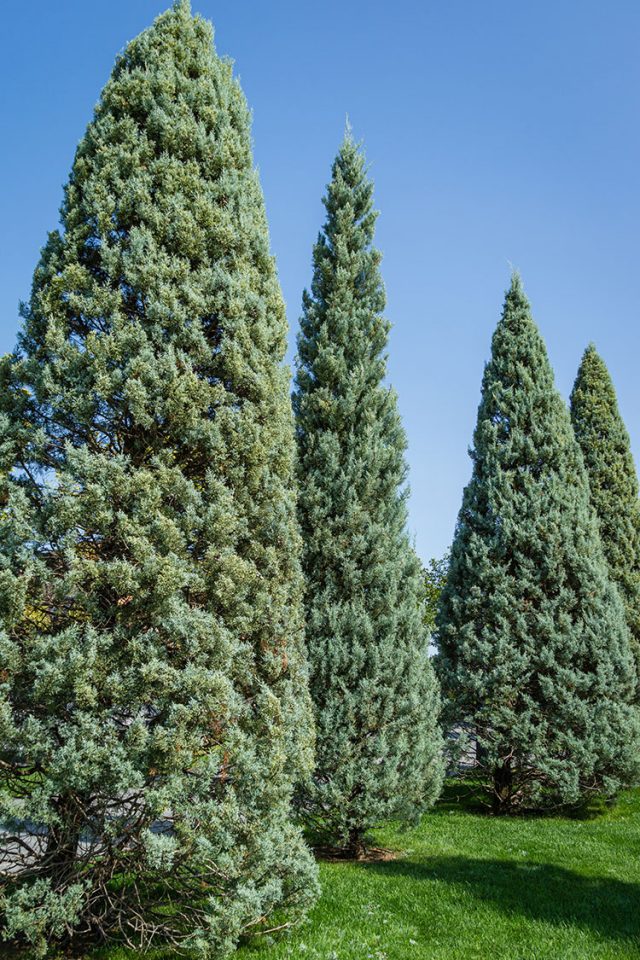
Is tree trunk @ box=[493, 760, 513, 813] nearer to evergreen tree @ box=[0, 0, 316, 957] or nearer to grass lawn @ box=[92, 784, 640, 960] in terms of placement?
grass lawn @ box=[92, 784, 640, 960]

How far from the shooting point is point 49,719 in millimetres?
4312

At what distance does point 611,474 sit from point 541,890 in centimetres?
1329

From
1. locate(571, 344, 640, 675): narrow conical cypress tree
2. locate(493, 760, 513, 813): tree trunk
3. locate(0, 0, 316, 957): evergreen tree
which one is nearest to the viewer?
locate(0, 0, 316, 957): evergreen tree

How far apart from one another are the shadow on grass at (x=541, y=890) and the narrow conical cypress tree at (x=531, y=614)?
3593 mm

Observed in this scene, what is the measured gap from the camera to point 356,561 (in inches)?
321

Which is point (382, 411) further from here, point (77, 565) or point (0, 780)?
point (0, 780)

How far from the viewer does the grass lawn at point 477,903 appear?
4.85 m

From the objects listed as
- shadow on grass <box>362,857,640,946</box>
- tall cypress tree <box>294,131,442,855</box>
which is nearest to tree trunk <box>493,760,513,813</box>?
shadow on grass <box>362,857,640,946</box>

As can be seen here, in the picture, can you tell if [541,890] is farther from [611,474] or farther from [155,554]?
[611,474]

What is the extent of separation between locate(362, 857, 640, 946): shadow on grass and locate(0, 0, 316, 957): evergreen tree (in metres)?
2.28

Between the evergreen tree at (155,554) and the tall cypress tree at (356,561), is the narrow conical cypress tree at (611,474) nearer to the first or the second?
the tall cypress tree at (356,561)

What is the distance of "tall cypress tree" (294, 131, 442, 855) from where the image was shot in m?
7.32

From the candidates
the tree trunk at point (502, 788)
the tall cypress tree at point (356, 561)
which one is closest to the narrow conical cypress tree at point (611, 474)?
the tree trunk at point (502, 788)

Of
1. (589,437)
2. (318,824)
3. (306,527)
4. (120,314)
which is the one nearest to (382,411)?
(306,527)
